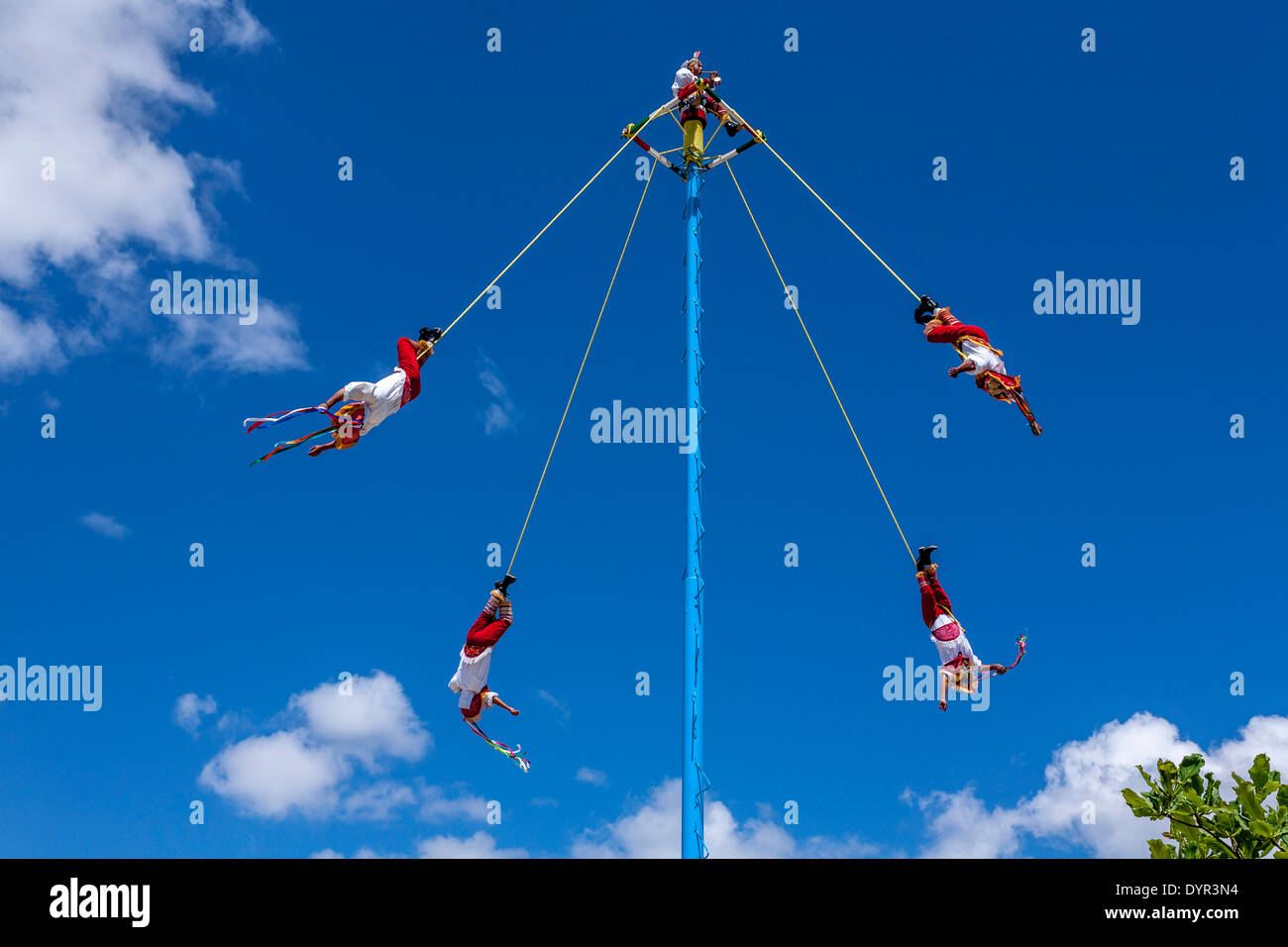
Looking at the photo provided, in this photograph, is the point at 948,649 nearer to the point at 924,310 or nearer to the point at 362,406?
the point at 924,310

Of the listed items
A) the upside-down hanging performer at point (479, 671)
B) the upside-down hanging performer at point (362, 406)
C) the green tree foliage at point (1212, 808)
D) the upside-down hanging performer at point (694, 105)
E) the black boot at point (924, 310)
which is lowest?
the green tree foliage at point (1212, 808)

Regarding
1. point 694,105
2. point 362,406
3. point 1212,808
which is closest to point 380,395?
point 362,406

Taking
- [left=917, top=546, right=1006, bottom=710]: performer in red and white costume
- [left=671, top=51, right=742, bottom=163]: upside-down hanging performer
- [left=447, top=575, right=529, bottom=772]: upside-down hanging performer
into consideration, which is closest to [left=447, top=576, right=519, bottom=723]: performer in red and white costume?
[left=447, top=575, right=529, bottom=772]: upside-down hanging performer

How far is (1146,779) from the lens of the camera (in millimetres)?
11898

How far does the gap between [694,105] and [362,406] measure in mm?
7148

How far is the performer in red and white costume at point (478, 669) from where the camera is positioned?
41.5ft

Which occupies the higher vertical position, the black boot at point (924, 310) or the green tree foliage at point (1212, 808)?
the black boot at point (924, 310)

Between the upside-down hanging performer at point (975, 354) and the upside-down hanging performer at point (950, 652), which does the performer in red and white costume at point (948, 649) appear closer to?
Result: the upside-down hanging performer at point (950, 652)

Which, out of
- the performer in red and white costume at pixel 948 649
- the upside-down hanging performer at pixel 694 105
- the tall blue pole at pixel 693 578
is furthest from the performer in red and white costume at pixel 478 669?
the upside-down hanging performer at pixel 694 105

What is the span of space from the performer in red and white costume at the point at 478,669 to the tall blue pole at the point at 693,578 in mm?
2958
